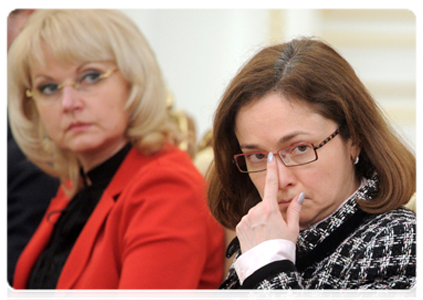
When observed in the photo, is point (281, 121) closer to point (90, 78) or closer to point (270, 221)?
point (270, 221)

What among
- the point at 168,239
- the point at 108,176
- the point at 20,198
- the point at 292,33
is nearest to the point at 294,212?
the point at 168,239

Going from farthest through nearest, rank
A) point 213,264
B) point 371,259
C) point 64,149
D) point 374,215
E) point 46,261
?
point 64,149 → point 46,261 → point 213,264 → point 374,215 → point 371,259

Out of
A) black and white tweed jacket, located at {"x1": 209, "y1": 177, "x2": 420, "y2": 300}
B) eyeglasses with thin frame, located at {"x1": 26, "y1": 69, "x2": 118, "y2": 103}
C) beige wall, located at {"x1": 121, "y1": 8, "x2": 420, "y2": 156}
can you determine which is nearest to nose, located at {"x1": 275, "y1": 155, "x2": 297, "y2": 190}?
black and white tweed jacket, located at {"x1": 209, "y1": 177, "x2": 420, "y2": 300}

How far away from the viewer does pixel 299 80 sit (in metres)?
1.41

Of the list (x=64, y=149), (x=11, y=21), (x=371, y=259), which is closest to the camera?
(x=371, y=259)

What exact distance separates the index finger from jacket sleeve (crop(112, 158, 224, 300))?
0.54 metres

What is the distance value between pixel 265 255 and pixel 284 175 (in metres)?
0.21

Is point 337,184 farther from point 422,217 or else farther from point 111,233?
point 111,233

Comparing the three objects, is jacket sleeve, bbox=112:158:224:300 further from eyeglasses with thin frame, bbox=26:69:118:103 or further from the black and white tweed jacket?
the black and white tweed jacket

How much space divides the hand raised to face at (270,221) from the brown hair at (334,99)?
167 mm

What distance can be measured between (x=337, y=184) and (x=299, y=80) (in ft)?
0.87

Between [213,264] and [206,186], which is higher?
[206,186]

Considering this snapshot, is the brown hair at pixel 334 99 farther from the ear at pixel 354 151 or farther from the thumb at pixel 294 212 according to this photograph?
the thumb at pixel 294 212

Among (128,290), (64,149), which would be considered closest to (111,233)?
(128,290)
